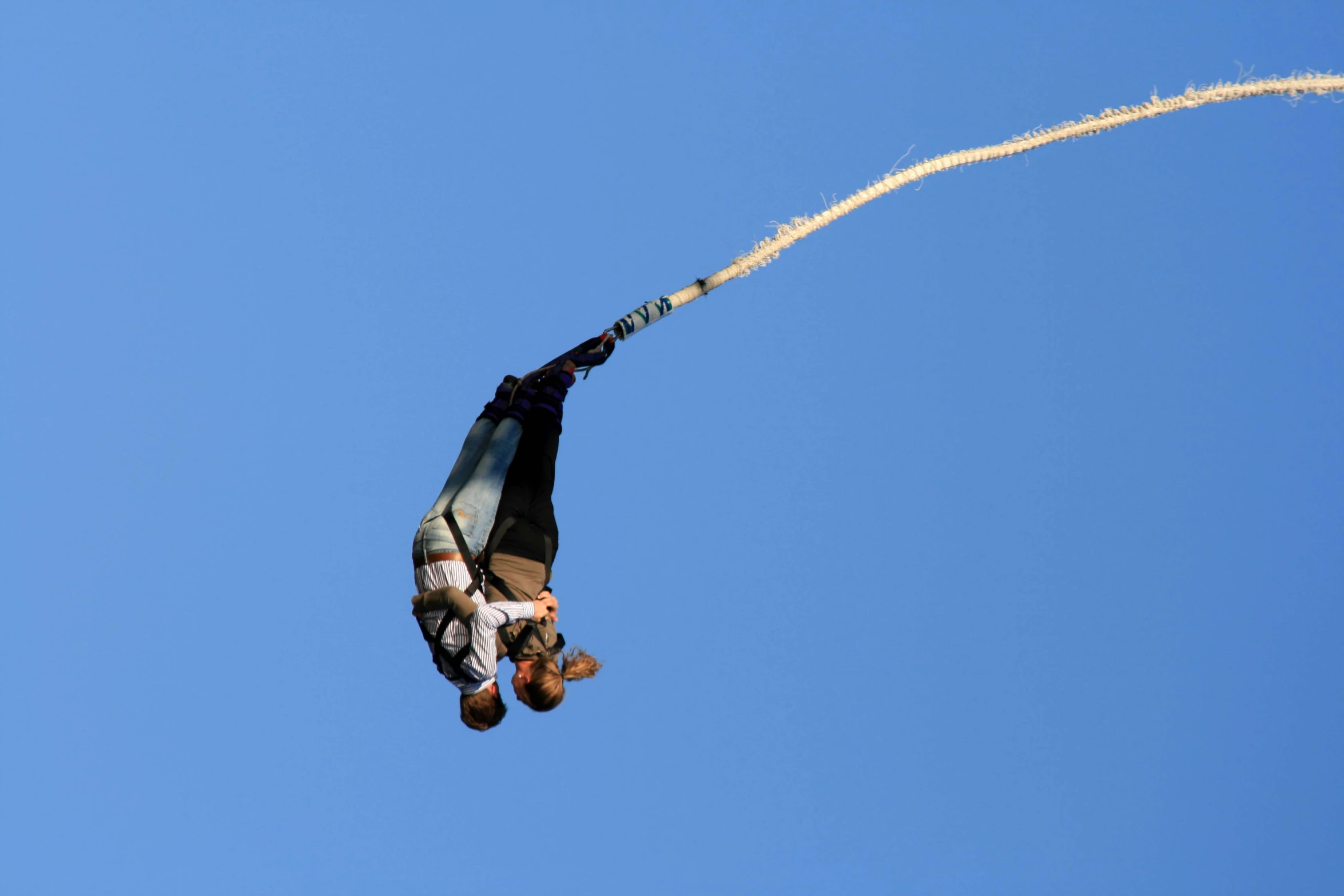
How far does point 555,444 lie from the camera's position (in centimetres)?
1227

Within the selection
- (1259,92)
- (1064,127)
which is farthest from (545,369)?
(1259,92)

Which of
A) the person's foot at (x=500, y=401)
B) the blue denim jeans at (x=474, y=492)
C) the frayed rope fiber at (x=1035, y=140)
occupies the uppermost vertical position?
the frayed rope fiber at (x=1035, y=140)

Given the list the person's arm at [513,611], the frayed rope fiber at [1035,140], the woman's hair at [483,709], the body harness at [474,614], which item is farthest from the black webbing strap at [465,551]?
the frayed rope fiber at [1035,140]

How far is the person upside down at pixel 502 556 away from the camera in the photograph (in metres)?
11.2

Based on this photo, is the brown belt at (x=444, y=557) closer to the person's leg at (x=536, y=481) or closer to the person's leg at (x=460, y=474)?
the person's leg at (x=460, y=474)

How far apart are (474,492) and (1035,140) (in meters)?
5.76

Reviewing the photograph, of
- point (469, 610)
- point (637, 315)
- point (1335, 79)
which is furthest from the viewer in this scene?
point (637, 315)

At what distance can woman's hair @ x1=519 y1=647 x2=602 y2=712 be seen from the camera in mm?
11258

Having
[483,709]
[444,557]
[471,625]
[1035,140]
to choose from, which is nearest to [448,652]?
[471,625]

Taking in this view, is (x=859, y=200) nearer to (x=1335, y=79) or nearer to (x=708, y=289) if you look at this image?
(x=708, y=289)

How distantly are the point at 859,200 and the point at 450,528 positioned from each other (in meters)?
4.62

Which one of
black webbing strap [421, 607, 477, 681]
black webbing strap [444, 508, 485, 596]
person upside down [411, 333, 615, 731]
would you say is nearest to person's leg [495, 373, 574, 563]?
person upside down [411, 333, 615, 731]

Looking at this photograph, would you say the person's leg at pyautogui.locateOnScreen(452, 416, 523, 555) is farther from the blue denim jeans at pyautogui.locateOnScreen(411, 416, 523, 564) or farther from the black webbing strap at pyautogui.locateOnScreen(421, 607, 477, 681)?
the black webbing strap at pyautogui.locateOnScreen(421, 607, 477, 681)

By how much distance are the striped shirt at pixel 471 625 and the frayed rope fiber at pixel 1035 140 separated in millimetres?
3655
